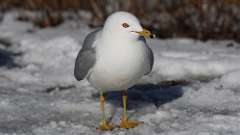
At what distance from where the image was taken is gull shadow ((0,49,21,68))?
6.25 meters

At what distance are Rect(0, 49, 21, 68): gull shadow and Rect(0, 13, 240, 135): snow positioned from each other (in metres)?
0.01

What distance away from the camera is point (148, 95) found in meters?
5.09

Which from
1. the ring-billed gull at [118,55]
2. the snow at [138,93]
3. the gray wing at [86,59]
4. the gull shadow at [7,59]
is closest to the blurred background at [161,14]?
the snow at [138,93]

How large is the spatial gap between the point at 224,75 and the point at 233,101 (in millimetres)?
711

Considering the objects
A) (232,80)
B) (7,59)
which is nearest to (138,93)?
(232,80)

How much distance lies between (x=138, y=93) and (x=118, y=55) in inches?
50.5

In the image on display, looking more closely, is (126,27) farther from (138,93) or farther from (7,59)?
(7,59)

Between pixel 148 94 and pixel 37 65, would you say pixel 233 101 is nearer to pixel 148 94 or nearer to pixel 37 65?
pixel 148 94

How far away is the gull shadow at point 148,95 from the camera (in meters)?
4.89

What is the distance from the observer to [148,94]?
5.12m

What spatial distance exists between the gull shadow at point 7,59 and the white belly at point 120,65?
2325 millimetres

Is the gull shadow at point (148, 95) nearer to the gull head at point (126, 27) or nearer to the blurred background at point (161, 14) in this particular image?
the gull head at point (126, 27)

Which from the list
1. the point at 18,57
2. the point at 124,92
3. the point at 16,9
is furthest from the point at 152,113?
the point at 16,9

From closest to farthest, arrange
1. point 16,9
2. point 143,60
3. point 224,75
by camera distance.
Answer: point 143,60 → point 224,75 → point 16,9
